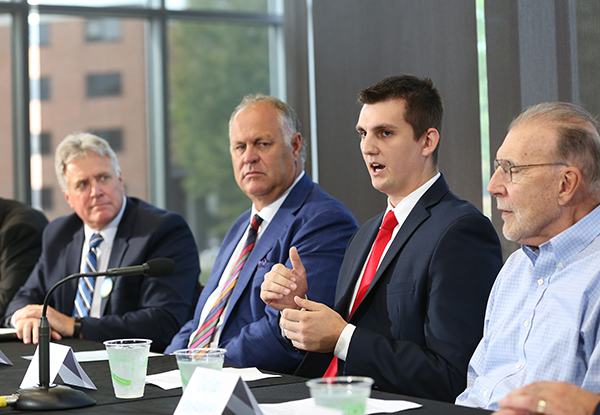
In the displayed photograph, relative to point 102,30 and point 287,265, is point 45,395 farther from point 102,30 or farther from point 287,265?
point 102,30

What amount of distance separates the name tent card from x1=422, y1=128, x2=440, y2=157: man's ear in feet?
4.12

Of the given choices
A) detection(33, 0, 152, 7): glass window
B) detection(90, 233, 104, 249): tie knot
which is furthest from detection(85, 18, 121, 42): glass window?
detection(90, 233, 104, 249): tie knot

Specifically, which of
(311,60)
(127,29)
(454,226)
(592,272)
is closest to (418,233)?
(454,226)

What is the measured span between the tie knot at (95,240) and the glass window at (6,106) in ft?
6.21

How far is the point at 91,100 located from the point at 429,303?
396 centimetres

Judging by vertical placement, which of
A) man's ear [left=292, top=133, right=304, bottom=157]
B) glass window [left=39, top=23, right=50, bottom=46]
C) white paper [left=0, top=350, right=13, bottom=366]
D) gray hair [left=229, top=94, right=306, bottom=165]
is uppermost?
glass window [left=39, top=23, right=50, bottom=46]

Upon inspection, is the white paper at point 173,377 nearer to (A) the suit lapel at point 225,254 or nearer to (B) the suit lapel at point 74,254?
(A) the suit lapel at point 225,254

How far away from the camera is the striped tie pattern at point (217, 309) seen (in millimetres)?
2596

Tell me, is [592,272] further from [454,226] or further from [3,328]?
[3,328]

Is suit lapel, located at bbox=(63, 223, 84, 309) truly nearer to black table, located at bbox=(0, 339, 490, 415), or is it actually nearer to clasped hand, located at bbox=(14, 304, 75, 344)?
clasped hand, located at bbox=(14, 304, 75, 344)

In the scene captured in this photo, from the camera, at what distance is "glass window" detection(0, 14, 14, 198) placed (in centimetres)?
493

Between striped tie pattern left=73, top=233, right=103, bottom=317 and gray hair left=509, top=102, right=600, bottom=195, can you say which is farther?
striped tie pattern left=73, top=233, right=103, bottom=317

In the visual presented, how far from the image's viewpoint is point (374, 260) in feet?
7.11

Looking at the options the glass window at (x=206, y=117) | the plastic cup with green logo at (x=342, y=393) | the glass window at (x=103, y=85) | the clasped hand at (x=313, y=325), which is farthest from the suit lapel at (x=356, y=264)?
the glass window at (x=103, y=85)
